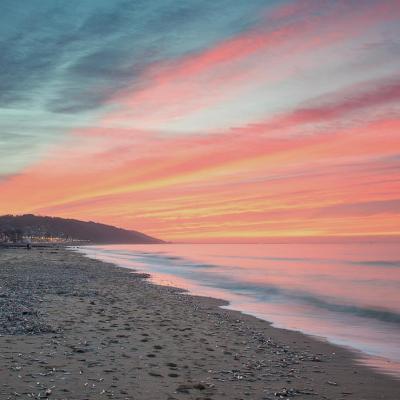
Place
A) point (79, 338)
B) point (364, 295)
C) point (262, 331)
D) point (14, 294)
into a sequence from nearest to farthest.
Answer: point (79, 338)
point (262, 331)
point (14, 294)
point (364, 295)

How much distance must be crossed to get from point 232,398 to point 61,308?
11.2 metres

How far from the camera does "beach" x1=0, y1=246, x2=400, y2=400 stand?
8695 millimetres

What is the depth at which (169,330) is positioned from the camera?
14.8 meters

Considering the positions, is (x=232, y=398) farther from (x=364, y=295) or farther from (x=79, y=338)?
(x=364, y=295)

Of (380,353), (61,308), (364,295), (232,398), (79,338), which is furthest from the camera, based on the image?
(364,295)

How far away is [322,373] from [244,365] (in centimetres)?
194

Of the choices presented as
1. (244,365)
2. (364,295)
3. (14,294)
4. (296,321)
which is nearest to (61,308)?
(14,294)

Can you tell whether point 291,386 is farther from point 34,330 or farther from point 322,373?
point 34,330

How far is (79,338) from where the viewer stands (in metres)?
12.5

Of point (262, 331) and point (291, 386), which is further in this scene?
point (262, 331)

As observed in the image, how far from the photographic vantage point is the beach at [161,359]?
8695mm

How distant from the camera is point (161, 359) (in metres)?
10.9

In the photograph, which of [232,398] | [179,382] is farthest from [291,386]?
[179,382]

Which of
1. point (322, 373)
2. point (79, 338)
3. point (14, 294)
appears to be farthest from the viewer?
point (14, 294)
